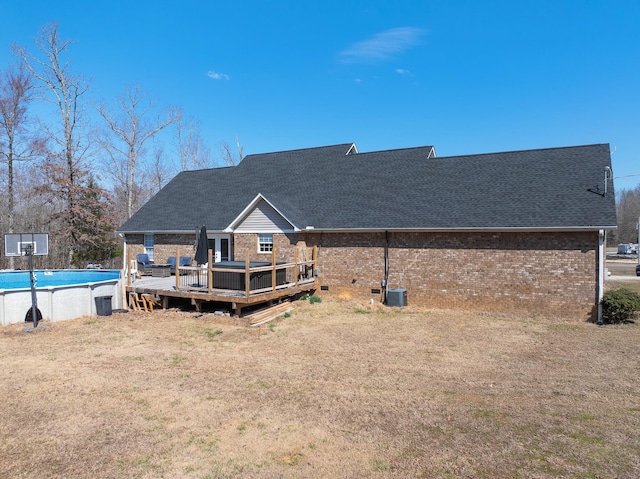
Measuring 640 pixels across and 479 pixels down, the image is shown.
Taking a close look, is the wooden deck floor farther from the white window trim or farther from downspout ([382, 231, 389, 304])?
the white window trim

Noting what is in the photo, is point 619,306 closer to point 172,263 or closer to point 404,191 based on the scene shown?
point 404,191

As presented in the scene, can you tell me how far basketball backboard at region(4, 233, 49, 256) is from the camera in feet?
41.4

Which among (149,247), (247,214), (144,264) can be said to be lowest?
(144,264)

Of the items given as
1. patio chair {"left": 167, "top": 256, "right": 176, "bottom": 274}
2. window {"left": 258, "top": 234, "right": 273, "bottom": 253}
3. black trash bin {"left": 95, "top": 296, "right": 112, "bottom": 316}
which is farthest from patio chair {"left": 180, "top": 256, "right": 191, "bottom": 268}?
black trash bin {"left": 95, "top": 296, "right": 112, "bottom": 316}

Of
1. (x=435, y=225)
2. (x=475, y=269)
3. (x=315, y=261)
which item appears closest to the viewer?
(x=475, y=269)

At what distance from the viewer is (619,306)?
41.1 feet

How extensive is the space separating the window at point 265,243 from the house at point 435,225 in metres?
0.06

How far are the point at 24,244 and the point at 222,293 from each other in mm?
6256

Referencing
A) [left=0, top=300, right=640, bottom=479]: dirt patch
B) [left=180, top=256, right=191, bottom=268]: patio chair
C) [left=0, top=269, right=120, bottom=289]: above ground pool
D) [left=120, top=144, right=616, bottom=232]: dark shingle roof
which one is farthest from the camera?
[left=180, top=256, right=191, bottom=268]: patio chair

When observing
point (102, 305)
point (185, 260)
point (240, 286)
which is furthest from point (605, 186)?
point (102, 305)

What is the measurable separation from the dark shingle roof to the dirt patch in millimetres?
4447

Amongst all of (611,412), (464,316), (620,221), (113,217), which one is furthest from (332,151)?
(620,221)

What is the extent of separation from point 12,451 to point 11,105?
30705 millimetres

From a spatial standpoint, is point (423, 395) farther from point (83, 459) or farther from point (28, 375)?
point (28, 375)
